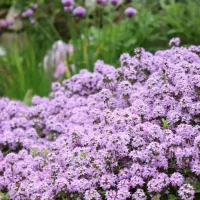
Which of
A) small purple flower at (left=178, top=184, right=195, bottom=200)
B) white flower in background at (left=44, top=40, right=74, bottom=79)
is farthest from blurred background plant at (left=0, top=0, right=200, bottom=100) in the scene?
small purple flower at (left=178, top=184, right=195, bottom=200)

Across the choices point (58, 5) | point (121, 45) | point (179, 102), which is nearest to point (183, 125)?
point (179, 102)

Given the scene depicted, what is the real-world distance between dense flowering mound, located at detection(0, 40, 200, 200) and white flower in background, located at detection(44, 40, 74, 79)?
167cm

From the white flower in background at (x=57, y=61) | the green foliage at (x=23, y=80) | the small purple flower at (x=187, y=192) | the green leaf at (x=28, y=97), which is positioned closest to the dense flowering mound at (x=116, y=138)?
the small purple flower at (x=187, y=192)

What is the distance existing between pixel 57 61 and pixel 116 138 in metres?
3.05

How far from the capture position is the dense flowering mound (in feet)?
7.77

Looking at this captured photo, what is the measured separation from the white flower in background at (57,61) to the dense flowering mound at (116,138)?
5.49 ft

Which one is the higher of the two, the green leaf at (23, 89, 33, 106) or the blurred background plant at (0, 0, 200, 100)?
the blurred background plant at (0, 0, 200, 100)

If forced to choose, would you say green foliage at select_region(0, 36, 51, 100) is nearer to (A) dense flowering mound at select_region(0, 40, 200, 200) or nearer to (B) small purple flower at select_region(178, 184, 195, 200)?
(A) dense flowering mound at select_region(0, 40, 200, 200)

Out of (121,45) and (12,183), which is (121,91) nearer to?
(12,183)

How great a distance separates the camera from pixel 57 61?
541 centimetres

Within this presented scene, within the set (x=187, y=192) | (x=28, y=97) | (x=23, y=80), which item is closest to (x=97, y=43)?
(x=23, y=80)

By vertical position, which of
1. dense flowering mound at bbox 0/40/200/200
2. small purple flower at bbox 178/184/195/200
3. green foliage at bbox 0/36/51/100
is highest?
green foliage at bbox 0/36/51/100

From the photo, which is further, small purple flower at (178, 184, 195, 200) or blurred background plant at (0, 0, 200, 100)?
blurred background plant at (0, 0, 200, 100)

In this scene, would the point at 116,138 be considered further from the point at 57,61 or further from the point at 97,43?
the point at 57,61
